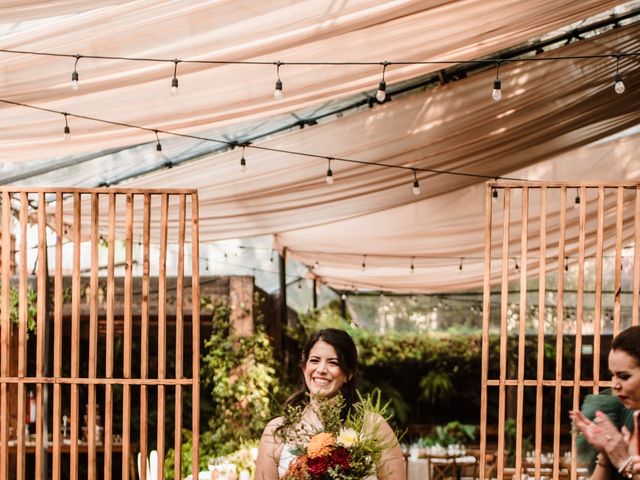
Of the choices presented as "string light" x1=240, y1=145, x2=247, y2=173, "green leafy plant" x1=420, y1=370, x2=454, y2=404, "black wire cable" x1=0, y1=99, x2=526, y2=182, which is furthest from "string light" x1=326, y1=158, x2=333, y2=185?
"green leafy plant" x1=420, y1=370, x2=454, y2=404

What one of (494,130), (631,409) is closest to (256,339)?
(494,130)

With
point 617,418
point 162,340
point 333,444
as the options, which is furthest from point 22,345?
point 617,418

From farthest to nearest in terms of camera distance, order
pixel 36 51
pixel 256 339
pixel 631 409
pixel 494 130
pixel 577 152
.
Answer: pixel 256 339, pixel 577 152, pixel 494 130, pixel 36 51, pixel 631 409

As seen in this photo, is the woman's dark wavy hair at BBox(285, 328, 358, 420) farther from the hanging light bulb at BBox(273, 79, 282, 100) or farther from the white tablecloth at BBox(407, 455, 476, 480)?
the white tablecloth at BBox(407, 455, 476, 480)

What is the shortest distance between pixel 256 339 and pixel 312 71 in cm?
557

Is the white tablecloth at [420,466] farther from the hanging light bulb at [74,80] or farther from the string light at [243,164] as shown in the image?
the hanging light bulb at [74,80]

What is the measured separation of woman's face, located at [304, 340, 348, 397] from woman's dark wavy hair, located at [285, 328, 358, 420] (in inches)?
0.8

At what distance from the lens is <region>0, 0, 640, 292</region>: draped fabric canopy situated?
15.3ft

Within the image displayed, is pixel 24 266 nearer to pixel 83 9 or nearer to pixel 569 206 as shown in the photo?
pixel 83 9

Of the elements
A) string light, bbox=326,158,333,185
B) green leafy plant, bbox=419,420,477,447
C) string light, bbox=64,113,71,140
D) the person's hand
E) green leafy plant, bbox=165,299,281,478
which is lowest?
green leafy plant, bbox=419,420,477,447

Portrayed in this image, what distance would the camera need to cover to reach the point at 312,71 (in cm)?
525

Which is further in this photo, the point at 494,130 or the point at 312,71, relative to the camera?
the point at 494,130

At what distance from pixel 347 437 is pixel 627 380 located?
1038 millimetres

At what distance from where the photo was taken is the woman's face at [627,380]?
9.18 ft
